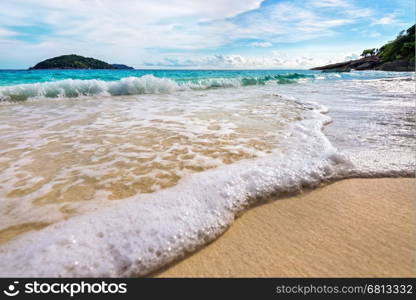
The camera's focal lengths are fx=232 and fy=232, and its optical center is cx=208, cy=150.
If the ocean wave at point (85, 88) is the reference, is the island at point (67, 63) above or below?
above

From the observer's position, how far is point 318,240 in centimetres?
157

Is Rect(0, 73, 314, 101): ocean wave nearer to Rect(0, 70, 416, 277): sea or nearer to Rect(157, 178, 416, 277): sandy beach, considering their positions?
Rect(0, 70, 416, 277): sea

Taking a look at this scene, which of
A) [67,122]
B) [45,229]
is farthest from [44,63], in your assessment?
[45,229]

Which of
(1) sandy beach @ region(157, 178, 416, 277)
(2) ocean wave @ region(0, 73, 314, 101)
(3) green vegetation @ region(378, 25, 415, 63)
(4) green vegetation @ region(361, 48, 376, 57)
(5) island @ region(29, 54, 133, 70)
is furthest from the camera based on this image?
(4) green vegetation @ region(361, 48, 376, 57)

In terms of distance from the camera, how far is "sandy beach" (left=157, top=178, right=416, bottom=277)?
1.36m

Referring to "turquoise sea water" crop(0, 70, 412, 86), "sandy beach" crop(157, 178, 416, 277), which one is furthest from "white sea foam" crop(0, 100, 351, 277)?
"turquoise sea water" crop(0, 70, 412, 86)

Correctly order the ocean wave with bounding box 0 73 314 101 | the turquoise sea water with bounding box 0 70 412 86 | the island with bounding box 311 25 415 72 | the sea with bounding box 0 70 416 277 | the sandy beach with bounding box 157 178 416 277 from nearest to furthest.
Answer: the sandy beach with bounding box 157 178 416 277 < the sea with bounding box 0 70 416 277 < the ocean wave with bounding box 0 73 314 101 < the turquoise sea water with bounding box 0 70 412 86 < the island with bounding box 311 25 415 72

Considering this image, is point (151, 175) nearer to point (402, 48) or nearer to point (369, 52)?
point (402, 48)

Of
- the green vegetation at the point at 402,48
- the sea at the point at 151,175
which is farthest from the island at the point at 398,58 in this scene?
the sea at the point at 151,175

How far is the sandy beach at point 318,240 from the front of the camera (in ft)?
4.46

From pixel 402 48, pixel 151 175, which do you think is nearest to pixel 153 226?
pixel 151 175

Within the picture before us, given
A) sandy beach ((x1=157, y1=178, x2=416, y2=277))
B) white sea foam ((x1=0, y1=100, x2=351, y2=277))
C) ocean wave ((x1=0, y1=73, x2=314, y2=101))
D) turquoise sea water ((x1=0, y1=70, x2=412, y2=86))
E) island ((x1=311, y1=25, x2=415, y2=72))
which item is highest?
island ((x1=311, y1=25, x2=415, y2=72))

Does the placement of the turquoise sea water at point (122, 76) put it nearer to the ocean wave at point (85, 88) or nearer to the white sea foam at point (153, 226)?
the ocean wave at point (85, 88)

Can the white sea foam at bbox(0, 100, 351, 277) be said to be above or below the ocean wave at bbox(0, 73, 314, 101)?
below
